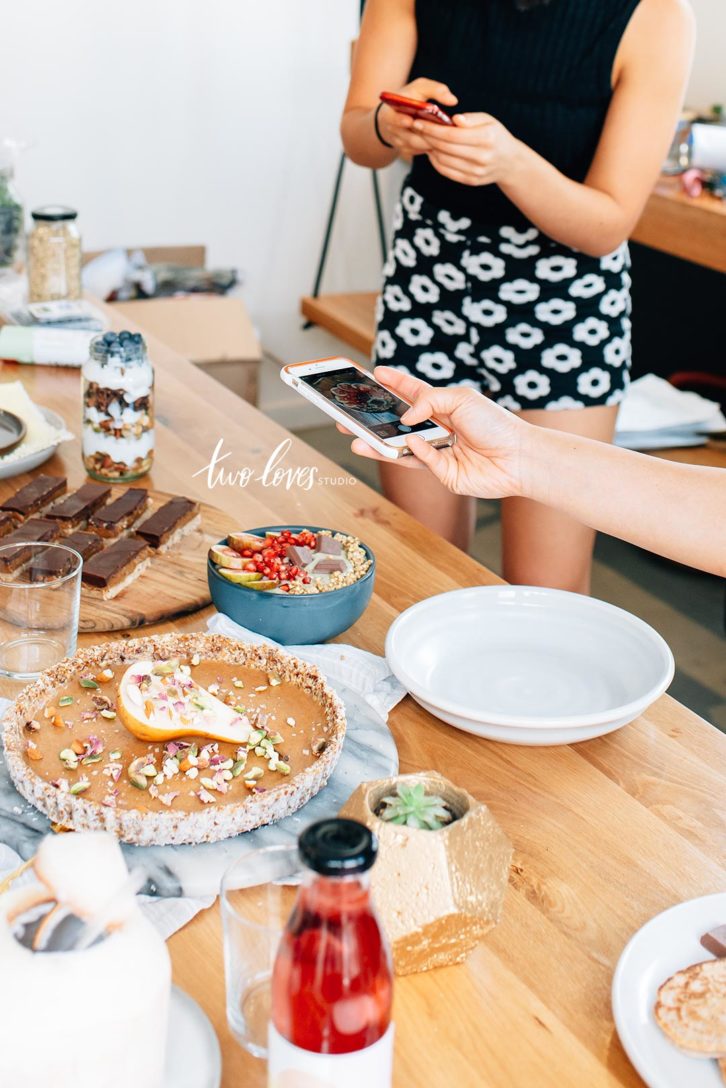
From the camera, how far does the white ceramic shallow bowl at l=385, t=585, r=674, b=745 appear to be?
105cm

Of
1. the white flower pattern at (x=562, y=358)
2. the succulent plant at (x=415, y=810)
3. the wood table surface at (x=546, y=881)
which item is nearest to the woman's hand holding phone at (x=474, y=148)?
the white flower pattern at (x=562, y=358)

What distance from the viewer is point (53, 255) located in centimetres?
224

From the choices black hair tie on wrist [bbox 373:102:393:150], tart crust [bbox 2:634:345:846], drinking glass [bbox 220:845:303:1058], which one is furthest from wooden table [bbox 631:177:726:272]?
drinking glass [bbox 220:845:303:1058]

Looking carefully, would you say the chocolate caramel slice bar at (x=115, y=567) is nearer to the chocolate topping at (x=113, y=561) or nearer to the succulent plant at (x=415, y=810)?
the chocolate topping at (x=113, y=561)

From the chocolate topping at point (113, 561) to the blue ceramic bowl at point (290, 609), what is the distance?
12 cm

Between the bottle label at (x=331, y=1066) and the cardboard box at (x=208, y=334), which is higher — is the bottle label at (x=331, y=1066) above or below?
above

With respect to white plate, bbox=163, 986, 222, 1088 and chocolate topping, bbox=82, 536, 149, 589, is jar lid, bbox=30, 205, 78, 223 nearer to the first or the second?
chocolate topping, bbox=82, 536, 149, 589

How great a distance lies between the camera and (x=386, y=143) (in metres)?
1.79

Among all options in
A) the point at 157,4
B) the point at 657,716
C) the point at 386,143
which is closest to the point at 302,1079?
the point at 657,716

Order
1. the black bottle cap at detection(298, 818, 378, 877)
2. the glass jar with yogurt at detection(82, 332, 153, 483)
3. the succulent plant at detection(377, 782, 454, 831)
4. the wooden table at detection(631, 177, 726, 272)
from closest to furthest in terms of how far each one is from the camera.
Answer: the black bottle cap at detection(298, 818, 378, 877)
the succulent plant at detection(377, 782, 454, 831)
the glass jar with yogurt at detection(82, 332, 153, 483)
the wooden table at detection(631, 177, 726, 272)

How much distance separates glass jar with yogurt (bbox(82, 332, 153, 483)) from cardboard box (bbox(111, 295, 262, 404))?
1617 mm

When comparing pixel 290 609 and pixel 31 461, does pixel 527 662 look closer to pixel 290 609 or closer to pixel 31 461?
pixel 290 609

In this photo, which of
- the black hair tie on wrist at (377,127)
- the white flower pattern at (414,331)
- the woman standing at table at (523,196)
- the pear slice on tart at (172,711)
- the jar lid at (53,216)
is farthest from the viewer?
the jar lid at (53,216)

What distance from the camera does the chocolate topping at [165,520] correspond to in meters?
1.34
